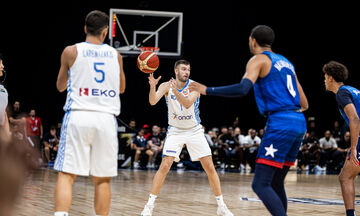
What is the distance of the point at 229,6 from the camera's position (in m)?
20.1

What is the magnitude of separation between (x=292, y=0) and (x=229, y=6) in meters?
2.74

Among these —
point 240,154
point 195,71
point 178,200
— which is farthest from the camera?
point 195,71

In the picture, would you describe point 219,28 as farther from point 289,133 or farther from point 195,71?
point 289,133

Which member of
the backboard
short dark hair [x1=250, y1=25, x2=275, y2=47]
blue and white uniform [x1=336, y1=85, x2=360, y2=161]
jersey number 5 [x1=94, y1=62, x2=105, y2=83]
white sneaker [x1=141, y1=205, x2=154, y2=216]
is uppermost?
the backboard

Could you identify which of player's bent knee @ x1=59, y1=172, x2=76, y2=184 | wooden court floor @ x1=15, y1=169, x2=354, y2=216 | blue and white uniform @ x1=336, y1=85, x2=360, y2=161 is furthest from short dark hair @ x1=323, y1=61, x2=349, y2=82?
player's bent knee @ x1=59, y1=172, x2=76, y2=184

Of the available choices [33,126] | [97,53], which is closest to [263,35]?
[97,53]

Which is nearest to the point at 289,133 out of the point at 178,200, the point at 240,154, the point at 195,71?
the point at 178,200

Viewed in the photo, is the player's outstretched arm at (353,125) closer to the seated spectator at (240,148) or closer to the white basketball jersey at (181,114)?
the white basketball jersey at (181,114)

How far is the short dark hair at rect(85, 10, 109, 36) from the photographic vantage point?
340 centimetres

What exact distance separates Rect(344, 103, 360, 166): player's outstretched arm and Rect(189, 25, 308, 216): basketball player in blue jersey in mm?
1023

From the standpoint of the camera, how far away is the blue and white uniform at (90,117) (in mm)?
3293

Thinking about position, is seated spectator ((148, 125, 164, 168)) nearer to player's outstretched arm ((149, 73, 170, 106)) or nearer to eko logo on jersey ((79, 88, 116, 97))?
player's outstretched arm ((149, 73, 170, 106))

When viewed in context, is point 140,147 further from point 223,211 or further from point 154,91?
point 154,91

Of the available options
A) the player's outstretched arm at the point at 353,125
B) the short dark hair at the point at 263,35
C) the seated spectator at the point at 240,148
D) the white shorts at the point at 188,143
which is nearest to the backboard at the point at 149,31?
the seated spectator at the point at 240,148
